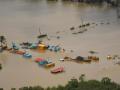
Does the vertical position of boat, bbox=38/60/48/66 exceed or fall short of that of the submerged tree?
it exceeds it

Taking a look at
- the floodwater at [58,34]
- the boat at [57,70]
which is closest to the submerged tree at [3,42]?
the floodwater at [58,34]

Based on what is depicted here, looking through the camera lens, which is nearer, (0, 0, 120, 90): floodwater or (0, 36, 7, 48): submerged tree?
(0, 0, 120, 90): floodwater

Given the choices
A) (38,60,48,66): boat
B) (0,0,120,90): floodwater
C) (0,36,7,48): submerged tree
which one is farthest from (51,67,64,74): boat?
Answer: (0,36,7,48): submerged tree

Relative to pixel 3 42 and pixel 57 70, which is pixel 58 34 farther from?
pixel 57 70

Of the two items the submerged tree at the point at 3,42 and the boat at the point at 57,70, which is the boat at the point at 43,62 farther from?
the submerged tree at the point at 3,42

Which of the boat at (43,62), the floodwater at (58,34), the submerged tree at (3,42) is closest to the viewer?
the floodwater at (58,34)

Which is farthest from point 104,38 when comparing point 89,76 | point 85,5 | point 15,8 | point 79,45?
point 15,8

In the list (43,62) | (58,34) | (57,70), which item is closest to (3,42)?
(58,34)

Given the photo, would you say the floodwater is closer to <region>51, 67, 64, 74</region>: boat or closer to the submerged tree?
<region>51, 67, 64, 74</region>: boat
